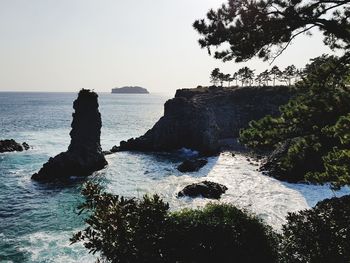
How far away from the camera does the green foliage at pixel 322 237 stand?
570 inches

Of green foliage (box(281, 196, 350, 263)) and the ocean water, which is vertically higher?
green foliage (box(281, 196, 350, 263))

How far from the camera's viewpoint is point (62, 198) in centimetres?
3959

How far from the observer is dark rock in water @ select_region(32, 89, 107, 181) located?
49.8m

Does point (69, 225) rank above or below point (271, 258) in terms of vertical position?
below

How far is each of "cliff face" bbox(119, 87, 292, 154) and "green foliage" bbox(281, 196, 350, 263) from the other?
52.3m

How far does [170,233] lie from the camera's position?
17703 millimetres

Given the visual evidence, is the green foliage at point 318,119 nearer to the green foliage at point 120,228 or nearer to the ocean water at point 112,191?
the green foliage at point 120,228

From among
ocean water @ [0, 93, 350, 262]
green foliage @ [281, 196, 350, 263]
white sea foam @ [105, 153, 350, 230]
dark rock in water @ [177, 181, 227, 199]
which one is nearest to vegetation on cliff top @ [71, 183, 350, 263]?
green foliage @ [281, 196, 350, 263]

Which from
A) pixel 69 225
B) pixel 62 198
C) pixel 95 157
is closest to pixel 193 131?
pixel 95 157

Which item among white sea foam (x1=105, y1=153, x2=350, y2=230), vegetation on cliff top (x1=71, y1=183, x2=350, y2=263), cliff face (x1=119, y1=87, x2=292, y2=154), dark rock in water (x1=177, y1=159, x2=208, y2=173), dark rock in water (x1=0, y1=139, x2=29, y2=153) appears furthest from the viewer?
cliff face (x1=119, y1=87, x2=292, y2=154)

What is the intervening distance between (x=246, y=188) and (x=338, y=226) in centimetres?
2875

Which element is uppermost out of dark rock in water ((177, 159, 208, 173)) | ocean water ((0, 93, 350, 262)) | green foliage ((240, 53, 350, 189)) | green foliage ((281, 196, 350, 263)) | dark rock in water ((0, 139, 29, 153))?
green foliage ((240, 53, 350, 189))

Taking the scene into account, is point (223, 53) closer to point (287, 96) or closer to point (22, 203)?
point (22, 203)

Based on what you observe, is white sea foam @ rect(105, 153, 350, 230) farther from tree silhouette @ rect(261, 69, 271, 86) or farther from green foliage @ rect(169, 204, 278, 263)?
tree silhouette @ rect(261, 69, 271, 86)
